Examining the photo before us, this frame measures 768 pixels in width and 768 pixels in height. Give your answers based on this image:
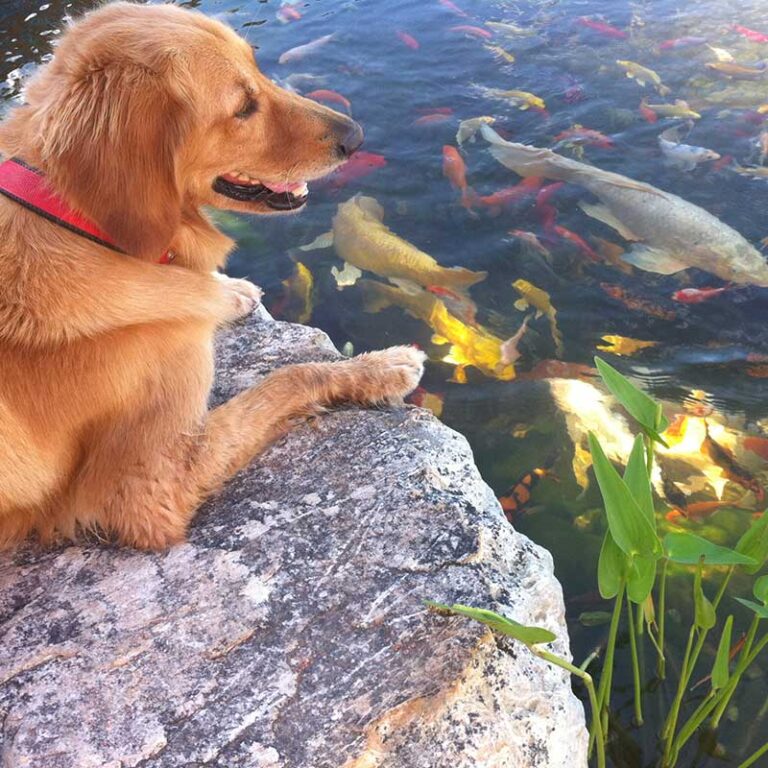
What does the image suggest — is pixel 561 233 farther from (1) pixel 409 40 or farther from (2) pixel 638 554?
(2) pixel 638 554

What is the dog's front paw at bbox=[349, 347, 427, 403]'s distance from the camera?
123 inches

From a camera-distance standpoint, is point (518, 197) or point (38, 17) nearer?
point (518, 197)

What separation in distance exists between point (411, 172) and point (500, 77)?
166 cm

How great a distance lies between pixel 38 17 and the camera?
29.3 ft

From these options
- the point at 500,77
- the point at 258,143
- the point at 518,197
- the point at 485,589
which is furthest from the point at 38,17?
the point at 485,589

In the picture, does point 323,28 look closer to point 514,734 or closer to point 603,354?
point 603,354

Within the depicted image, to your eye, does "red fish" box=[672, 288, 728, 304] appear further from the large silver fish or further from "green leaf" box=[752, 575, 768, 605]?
"green leaf" box=[752, 575, 768, 605]

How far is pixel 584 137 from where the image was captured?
606 cm

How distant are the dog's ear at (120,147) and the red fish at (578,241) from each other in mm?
3272

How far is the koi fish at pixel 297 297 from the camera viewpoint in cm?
495

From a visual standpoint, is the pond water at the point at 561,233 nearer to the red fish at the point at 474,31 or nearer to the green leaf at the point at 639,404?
the red fish at the point at 474,31

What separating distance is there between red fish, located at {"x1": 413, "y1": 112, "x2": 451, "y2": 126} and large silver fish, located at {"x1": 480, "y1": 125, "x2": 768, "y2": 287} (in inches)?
47.6

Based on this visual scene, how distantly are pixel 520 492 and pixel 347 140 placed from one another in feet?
5.99

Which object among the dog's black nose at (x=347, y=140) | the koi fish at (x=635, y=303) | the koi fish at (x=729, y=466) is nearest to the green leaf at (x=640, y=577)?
the dog's black nose at (x=347, y=140)
